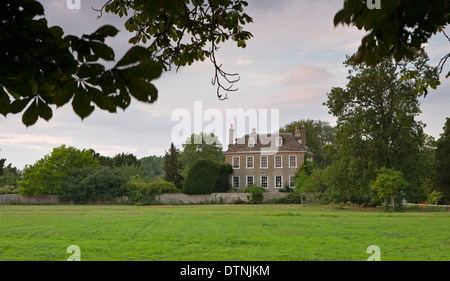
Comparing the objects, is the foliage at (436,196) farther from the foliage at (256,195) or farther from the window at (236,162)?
the window at (236,162)

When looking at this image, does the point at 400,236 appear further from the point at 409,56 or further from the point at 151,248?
the point at 409,56

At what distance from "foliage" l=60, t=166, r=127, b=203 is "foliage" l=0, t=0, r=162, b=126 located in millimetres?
39510

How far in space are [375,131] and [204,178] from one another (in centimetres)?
1873

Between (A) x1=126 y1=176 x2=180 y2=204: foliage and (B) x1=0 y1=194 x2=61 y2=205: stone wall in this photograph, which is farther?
(B) x1=0 y1=194 x2=61 y2=205: stone wall

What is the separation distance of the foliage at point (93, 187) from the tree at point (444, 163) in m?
31.0

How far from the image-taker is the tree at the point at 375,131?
1125 inches

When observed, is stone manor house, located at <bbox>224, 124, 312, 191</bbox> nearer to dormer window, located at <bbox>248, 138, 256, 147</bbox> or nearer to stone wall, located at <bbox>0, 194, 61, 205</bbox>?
dormer window, located at <bbox>248, 138, 256, 147</bbox>

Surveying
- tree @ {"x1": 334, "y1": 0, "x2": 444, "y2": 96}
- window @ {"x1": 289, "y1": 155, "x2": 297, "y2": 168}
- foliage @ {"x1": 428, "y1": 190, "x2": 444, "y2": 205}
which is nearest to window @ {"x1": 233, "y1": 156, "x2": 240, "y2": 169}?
window @ {"x1": 289, "y1": 155, "x2": 297, "y2": 168}

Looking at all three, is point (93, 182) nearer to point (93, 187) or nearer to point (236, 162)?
point (93, 187)

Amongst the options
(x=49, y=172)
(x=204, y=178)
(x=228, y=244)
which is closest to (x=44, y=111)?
(x=228, y=244)

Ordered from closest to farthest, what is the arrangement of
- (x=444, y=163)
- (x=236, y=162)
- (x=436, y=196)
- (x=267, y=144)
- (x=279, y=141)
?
(x=444, y=163) → (x=436, y=196) → (x=279, y=141) → (x=267, y=144) → (x=236, y=162)

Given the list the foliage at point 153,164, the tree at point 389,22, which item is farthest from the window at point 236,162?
the foliage at point 153,164

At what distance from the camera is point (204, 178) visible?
40781 millimetres

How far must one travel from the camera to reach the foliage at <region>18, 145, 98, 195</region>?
128 ft
